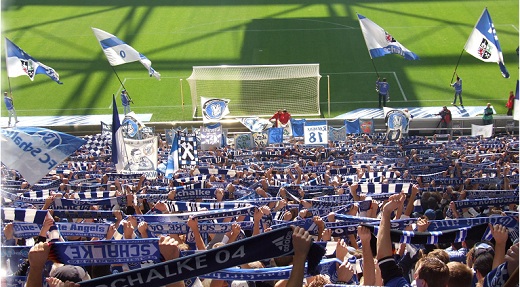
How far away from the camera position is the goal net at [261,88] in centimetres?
3180

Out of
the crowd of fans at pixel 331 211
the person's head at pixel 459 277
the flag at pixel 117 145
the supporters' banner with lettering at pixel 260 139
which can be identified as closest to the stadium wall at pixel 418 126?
the supporters' banner with lettering at pixel 260 139

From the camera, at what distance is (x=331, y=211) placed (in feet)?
31.9

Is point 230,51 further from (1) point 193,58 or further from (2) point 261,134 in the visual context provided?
(2) point 261,134

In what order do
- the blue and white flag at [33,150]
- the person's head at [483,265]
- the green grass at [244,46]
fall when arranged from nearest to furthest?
1. the person's head at [483,265]
2. the blue and white flag at [33,150]
3. the green grass at [244,46]

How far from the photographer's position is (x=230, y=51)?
37719 mm

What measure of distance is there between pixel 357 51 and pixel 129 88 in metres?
10.7

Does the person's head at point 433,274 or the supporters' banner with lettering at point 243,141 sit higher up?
the supporters' banner with lettering at point 243,141

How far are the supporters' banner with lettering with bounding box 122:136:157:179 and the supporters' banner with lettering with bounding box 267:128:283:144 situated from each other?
721cm

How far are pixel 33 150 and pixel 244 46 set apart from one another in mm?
26616

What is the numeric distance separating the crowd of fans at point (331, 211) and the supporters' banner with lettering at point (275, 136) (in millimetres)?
1150

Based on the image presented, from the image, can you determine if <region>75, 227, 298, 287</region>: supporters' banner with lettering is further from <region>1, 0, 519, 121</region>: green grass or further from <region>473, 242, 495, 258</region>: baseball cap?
<region>1, 0, 519, 121</region>: green grass

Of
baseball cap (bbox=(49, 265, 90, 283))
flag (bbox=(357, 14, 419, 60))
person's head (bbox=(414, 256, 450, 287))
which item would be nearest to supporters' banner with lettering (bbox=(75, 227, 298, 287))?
baseball cap (bbox=(49, 265, 90, 283))

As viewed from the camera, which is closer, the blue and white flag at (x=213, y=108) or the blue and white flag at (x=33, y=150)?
the blue and white flag at (x=33, y=150)

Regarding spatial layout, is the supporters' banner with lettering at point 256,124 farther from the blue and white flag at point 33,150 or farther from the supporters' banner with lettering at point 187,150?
the blue and white flag at point 33,150
